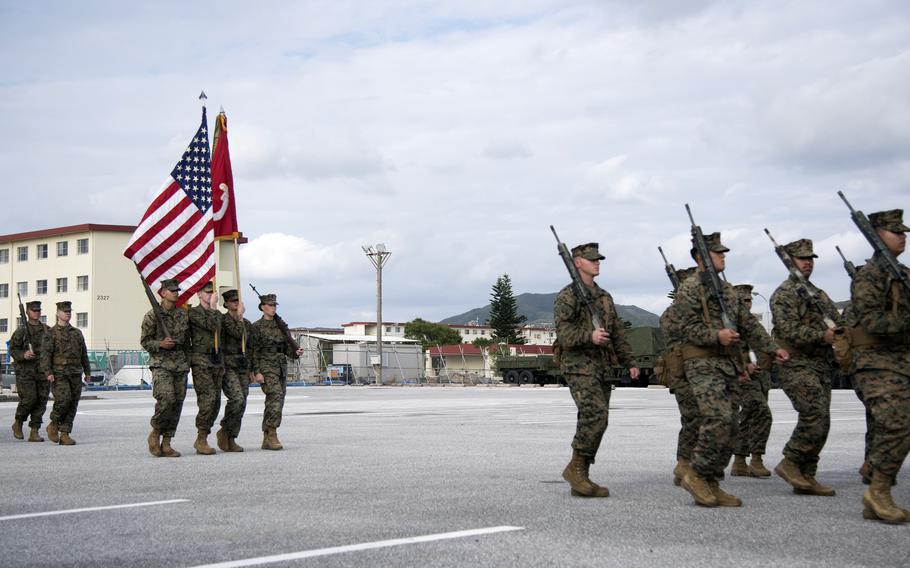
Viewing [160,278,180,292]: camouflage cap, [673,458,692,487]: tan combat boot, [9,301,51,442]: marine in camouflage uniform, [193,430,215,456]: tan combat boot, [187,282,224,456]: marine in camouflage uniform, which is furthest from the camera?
[9,301,51,442]: marine in camouflage uniform

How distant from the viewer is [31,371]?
15719mm

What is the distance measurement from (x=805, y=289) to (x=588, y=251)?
73.0 inches

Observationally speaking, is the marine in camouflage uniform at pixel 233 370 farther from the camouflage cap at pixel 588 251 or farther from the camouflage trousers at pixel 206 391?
the camouflage cap at pixel 588 251

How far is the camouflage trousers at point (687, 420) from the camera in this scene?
9203 mm

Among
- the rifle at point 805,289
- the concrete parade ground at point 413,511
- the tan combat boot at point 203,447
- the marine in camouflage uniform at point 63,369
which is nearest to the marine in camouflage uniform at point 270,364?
the concrete parade ground at point 413,511

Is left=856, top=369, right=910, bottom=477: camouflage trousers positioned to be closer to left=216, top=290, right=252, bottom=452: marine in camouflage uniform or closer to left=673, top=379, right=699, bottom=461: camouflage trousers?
left=673, top=379, right=699, bottom=461: camouflage trousers

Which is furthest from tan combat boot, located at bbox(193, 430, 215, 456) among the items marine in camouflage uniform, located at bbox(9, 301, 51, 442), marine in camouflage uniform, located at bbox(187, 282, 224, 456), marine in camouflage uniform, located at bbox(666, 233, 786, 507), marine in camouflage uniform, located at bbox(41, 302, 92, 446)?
marine in camouflage uniform, located at bbox(666, 233, 786, 507)

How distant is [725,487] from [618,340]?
1647mm

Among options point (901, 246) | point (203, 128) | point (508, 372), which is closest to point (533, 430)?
point (203, 128)

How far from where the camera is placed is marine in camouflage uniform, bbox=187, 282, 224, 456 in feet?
42.9

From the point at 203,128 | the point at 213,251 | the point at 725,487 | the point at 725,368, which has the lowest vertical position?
the point at 725,487

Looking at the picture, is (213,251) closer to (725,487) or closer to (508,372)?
(725,487)

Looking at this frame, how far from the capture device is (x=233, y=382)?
524 inches

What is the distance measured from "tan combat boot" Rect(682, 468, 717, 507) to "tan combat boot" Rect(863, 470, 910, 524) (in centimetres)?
107
